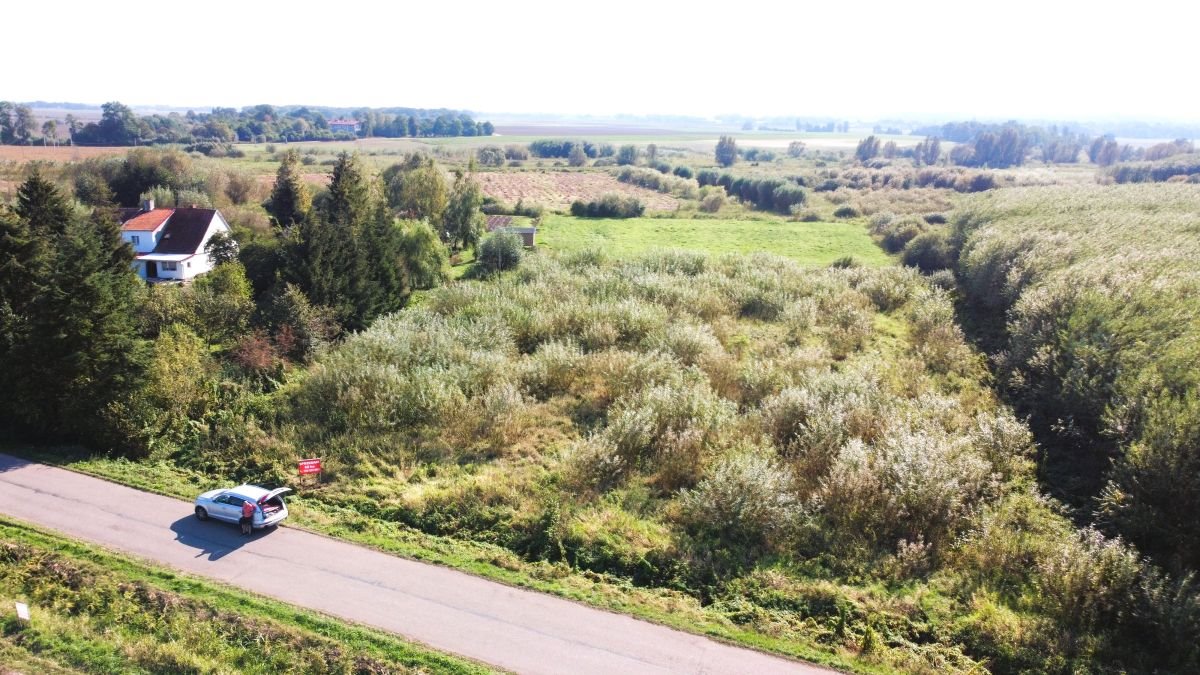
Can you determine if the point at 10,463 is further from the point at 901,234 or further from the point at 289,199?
the point at 901,234

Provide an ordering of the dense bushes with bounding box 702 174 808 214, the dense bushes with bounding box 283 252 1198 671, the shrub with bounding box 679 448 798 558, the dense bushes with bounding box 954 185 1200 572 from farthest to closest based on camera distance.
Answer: the dense bushes with bounding box 702 174 808 214 → the shrub with bounding box 679 448 798 558 → the dense bushes with bounding box 954 185 1200 572 → the dense bushes with bounding box 283 252 1198 671

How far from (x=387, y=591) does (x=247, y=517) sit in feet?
17.8

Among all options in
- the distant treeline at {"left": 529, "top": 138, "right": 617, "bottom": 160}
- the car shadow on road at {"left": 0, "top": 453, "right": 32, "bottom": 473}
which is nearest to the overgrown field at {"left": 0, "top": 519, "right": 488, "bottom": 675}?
the car shadow on road at {"left": 0, "top": 453, "right": 32, "bottom": 473}

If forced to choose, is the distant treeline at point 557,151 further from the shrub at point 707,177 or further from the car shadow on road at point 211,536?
the car shadow on road at point 211,536

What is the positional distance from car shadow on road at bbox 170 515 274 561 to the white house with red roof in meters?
32.3

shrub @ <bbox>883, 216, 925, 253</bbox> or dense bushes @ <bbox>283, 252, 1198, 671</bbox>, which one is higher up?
shrub @ <bbox>883, 216, 925, 253</bbox>

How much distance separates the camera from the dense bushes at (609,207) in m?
76.6

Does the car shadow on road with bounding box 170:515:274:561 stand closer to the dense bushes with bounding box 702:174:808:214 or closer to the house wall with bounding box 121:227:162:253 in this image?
the house wall with bounding box 121:227:162:253

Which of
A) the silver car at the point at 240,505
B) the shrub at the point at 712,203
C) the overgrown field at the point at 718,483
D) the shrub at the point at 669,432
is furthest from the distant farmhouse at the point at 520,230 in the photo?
the silver car at the point at 240,505

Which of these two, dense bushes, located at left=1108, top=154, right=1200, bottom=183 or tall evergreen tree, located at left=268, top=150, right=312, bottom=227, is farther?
Result: dense bushes, located at left=1108, top=154, right=1200, bottom=183

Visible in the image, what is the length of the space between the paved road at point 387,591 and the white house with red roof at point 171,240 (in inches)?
1111

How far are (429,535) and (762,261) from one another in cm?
3851

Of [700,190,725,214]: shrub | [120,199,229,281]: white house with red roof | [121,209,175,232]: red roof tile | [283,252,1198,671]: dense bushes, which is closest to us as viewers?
[283,252,1198,671]: dense bushes

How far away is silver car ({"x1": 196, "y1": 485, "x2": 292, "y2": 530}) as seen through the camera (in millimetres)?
18938
